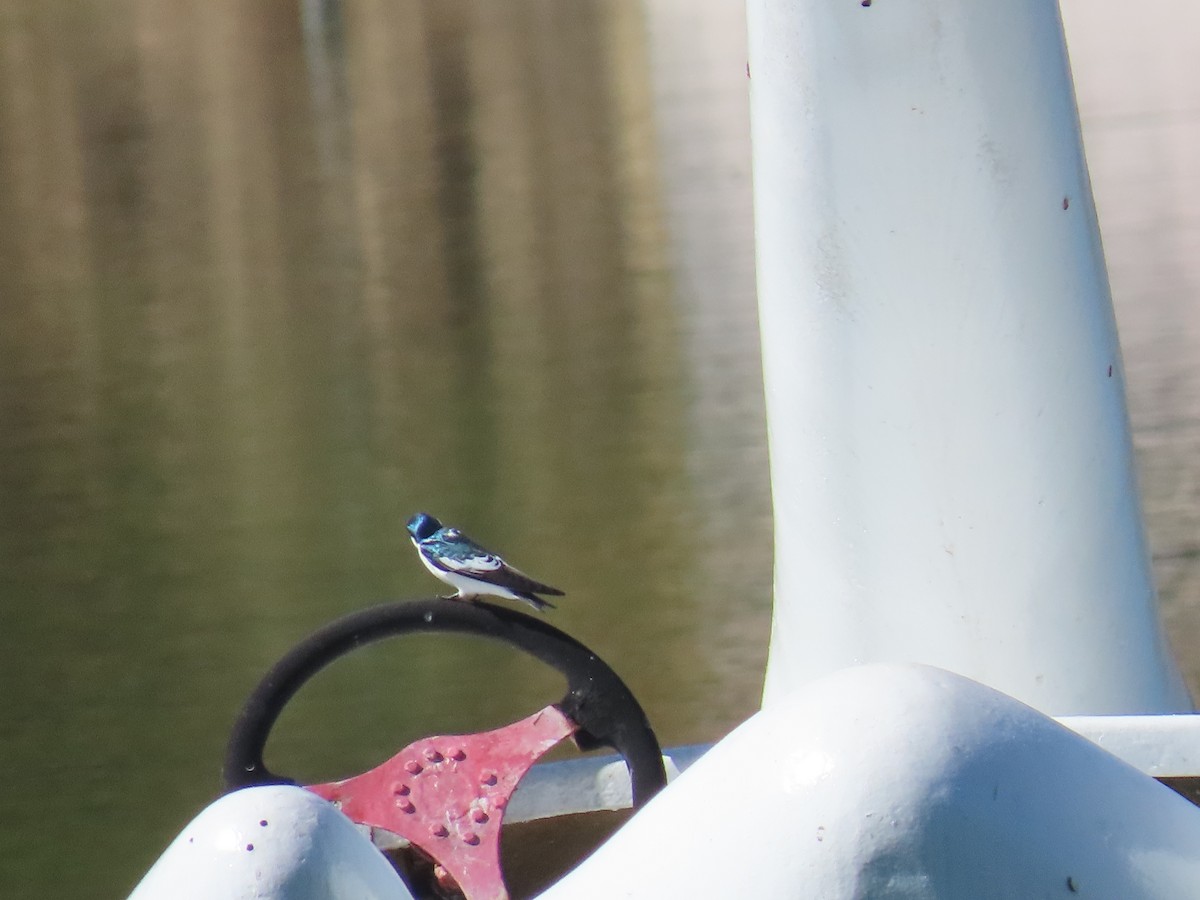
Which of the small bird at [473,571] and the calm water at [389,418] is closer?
the small bird at [473,571]

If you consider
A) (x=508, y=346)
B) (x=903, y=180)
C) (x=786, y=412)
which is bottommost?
(x=786, y=412)

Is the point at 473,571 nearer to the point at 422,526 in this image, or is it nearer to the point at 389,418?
the point at 422,526

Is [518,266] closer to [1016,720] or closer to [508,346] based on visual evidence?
[508,346]

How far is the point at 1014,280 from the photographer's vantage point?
2068mm

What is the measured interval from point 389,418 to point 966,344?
5784 mm

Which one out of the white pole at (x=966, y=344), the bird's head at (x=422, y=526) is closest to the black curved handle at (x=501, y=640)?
the bird's head at (x=422, y=526)

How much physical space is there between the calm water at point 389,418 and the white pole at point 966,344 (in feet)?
6.39

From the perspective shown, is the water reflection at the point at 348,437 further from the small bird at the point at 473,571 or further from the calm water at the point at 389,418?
the small bird at the point at 473,571

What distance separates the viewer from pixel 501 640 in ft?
6.52

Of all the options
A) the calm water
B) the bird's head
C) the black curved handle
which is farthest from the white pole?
the calm water

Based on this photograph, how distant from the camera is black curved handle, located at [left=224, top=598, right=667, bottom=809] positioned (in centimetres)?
195

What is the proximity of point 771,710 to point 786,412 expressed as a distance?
1009mm

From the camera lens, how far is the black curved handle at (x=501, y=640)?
6.39 ft

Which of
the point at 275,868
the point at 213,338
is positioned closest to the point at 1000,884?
the point at 275,868
